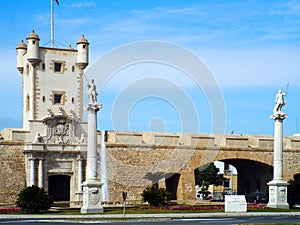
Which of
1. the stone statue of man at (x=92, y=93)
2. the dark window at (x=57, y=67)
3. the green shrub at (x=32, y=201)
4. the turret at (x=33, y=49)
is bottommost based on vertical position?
the green shrub at (x=32, y=201)

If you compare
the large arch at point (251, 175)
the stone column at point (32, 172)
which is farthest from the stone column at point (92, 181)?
the large arch at point (251, 175)

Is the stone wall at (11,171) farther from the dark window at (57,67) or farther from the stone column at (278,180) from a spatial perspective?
the stone column at (278,180)

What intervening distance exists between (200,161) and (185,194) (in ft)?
10.4

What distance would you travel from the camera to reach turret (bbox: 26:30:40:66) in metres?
53.4

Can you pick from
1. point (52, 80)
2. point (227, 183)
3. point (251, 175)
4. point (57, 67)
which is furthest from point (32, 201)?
point (227, 183)

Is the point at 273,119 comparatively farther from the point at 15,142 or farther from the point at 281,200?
the point at 15,142

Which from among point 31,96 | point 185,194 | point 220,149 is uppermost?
point 31,96

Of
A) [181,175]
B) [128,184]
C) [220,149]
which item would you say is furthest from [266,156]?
[128,184]

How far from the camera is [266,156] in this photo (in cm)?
5828

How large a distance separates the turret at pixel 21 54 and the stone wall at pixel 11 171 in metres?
8.88

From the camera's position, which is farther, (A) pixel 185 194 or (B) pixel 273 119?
(A) pixel 185 194

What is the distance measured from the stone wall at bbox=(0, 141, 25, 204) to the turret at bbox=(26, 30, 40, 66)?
7.17m

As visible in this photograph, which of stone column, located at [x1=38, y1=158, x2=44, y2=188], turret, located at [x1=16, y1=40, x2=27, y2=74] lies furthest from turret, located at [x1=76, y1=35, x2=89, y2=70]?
stone column, located at [x1=38, y1=158, x2=44, y2=188]

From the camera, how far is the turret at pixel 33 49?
53.4 meters
